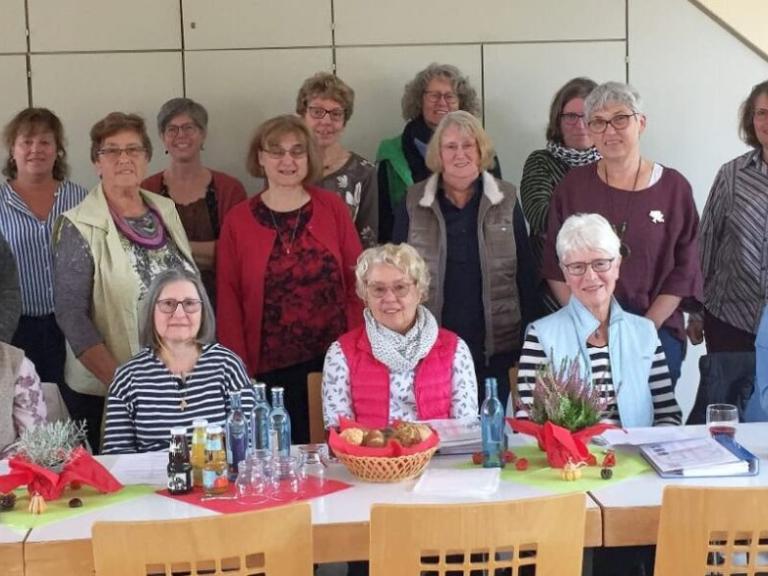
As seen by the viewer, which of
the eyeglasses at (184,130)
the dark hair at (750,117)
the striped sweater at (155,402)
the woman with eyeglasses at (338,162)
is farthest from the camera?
the eyeglasses at (184,130)

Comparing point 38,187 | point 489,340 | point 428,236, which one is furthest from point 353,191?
point 38,187

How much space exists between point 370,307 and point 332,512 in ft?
3.33

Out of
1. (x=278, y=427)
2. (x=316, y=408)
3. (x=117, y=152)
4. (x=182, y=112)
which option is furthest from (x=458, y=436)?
(x=182, y=112)

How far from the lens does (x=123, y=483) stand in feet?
8.64

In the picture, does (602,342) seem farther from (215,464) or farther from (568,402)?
(215,464)

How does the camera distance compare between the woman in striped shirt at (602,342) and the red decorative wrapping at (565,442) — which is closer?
the red decorative wrapping at (565,442)

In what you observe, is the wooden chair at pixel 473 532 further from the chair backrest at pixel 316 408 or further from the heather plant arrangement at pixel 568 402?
the chair backrest at pixel 316 408

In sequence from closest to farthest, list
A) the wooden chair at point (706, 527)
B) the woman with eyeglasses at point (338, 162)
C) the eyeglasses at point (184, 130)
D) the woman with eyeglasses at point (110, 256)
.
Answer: the wooden chair at point (706, 527)
the woman with eyeglasses at point (110, 256)
the woman with eyeglasses at point (338, 162)
the eyeglasses at point (184, 130)

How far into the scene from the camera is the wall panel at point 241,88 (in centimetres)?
497

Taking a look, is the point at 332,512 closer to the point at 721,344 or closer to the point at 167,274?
the point at 167,274

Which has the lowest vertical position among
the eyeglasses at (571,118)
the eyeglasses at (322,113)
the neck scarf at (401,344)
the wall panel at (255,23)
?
the neck scarf at (401,344)

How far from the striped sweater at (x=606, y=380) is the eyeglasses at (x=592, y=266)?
0.72 ft

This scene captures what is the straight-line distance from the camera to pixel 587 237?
3.25 metres

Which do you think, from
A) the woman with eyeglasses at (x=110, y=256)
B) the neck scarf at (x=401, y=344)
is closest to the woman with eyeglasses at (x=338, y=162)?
the woman with eyeglasses at (x=110, y=256)
